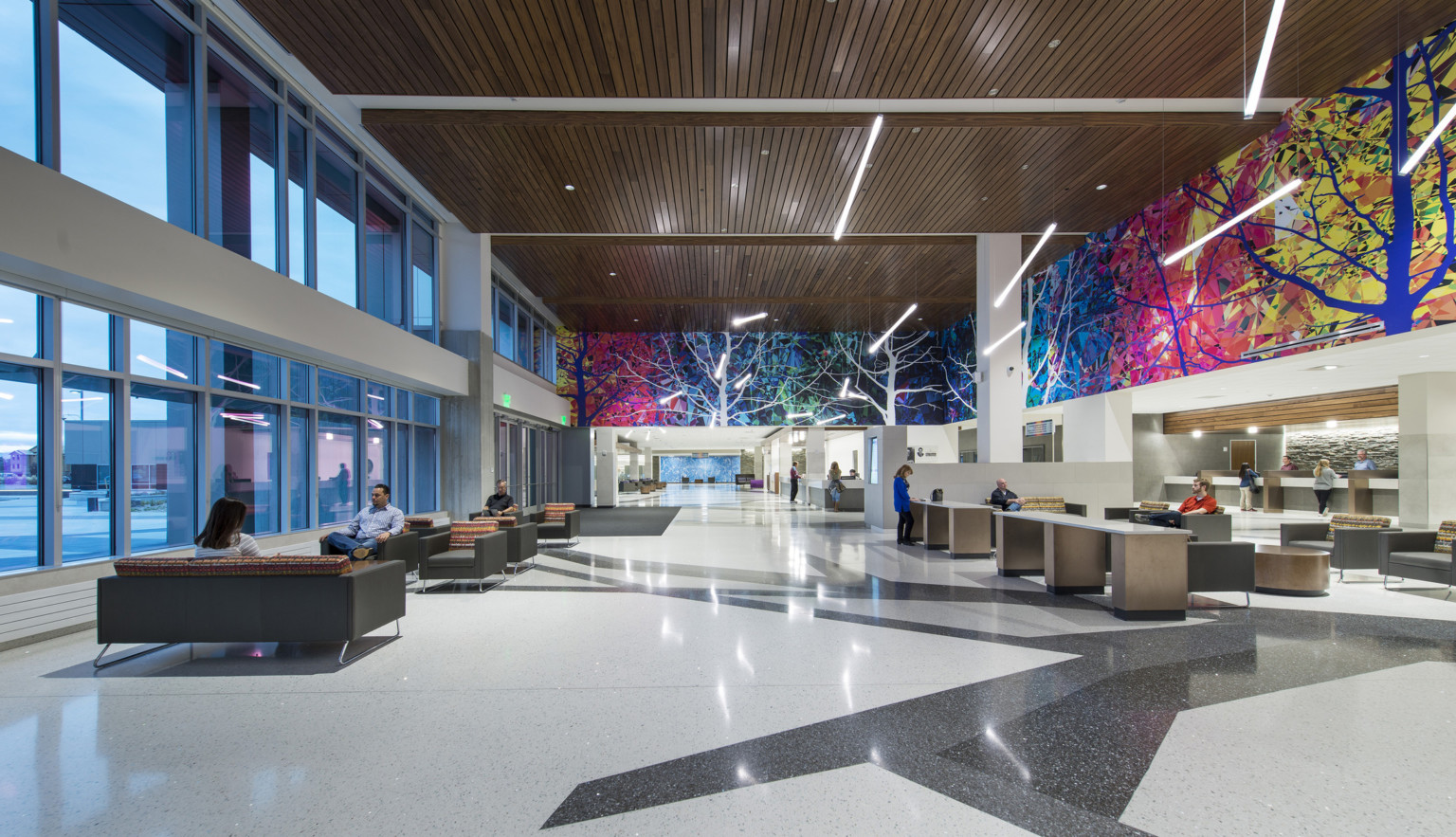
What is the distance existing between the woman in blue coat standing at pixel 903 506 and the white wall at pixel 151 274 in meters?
8.06

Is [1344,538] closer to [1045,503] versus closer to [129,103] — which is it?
[1045,503]

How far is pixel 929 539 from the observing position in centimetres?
1020

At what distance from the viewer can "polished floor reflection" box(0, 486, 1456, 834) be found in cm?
248

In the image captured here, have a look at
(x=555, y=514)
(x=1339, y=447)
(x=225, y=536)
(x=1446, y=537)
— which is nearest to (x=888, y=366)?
(x=1339, y=447)

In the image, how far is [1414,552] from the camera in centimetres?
691

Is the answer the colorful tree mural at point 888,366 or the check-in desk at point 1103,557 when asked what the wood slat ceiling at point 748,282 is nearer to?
the colorful tree mural at point 888,366

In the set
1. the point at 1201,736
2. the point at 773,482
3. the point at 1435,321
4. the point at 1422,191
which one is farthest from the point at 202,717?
the point at 773,482

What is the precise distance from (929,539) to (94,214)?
10.1m

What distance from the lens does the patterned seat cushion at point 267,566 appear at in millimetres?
4496

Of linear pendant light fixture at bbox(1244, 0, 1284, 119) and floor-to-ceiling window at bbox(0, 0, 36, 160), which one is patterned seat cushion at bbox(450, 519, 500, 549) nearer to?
floor-to-ceiling window at bbox(0, 0, 36, 160)

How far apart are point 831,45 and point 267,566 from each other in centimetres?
683

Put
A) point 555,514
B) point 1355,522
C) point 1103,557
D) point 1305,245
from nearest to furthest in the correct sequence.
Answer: point 1103,557 → point 1355,522 → point 1305,245 → point 555,514

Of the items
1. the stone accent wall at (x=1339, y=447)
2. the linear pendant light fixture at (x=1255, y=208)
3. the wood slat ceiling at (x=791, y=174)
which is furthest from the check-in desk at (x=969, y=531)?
the stone accent wall at (x=1339, y=447)

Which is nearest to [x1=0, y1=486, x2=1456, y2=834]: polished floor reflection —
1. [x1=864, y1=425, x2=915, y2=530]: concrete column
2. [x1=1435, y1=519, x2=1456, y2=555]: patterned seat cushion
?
[x1=1435, y1=519, x2=1456, y2=555]: patterned seat cushion
